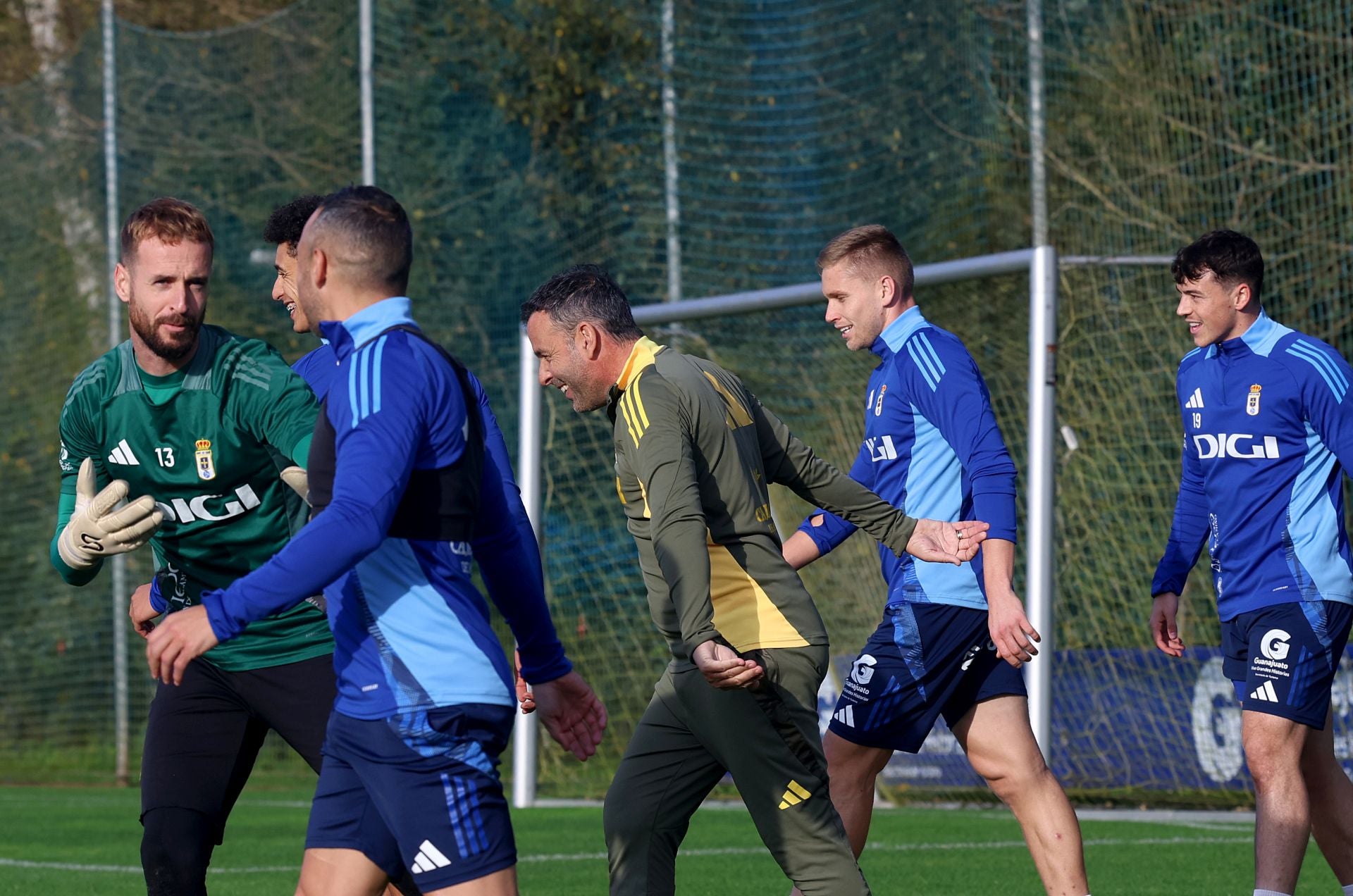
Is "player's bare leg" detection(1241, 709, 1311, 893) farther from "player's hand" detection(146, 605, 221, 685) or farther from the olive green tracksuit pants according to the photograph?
"player's hand" detection(146, 605, 221, 685)

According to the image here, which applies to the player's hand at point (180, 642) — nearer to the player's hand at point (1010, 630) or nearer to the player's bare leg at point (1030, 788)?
the player's hand at point (1010, 630)

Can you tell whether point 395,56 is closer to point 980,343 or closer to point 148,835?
point 980,343

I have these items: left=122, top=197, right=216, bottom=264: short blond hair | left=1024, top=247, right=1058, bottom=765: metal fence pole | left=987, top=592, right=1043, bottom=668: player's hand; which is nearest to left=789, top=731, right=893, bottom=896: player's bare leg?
left=987, top=592, right=1043, bottom=668: player's hand

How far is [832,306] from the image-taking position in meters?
5.93

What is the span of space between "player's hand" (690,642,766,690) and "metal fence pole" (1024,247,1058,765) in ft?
17.2

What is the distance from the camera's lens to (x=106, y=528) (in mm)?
4207

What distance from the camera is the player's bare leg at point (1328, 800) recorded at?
599cm

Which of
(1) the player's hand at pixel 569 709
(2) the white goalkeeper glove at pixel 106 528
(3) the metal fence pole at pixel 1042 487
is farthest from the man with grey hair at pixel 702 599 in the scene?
(3) the metal fence pole at pixel 1042 487

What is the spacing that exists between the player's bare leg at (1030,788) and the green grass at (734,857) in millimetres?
1896

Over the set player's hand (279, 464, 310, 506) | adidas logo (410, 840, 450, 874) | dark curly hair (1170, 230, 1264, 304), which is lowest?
adidas logo (410, 840, 450, 874)

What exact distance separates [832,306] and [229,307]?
13.2 m

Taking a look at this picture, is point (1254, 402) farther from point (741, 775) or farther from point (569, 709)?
point (569, 709)

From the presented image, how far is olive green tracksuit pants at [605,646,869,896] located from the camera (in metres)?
4.52

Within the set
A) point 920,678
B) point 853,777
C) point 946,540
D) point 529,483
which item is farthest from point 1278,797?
point 529,483
